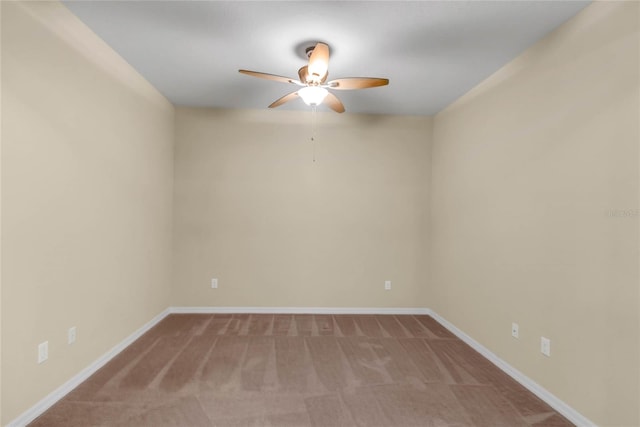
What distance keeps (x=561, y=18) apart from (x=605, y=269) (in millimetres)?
1589

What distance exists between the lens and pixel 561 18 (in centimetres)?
212

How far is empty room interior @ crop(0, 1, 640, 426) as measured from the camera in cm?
188

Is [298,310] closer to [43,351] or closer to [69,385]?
[69,385]

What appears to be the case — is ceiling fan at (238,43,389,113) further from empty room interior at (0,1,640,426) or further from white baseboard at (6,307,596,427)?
white baseboard at (6,307,596,427)

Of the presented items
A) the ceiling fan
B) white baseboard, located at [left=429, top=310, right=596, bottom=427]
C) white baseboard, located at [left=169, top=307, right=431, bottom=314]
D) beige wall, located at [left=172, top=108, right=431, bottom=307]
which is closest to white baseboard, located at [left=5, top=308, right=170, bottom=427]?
white baseboard, located at [left=169, top=307, right=431, bottom=314]

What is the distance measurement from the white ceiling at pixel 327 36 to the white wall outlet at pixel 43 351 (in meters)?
2.12

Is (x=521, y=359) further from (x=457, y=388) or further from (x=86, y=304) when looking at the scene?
(x=86, y=304)

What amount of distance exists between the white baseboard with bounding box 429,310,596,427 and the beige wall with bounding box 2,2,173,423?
321 centimetres

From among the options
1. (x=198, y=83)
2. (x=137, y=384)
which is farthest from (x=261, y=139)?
(x=137, y=384)

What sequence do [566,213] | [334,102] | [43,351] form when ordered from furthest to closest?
[334,102] < [566,213] < [43,351]

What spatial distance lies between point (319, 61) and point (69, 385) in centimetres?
276

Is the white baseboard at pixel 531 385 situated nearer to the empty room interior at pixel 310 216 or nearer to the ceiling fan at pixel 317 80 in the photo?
the empty room interior at pixel 310 216

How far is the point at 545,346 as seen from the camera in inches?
89.2

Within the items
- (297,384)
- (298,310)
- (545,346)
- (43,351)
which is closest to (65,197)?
(43,351)
